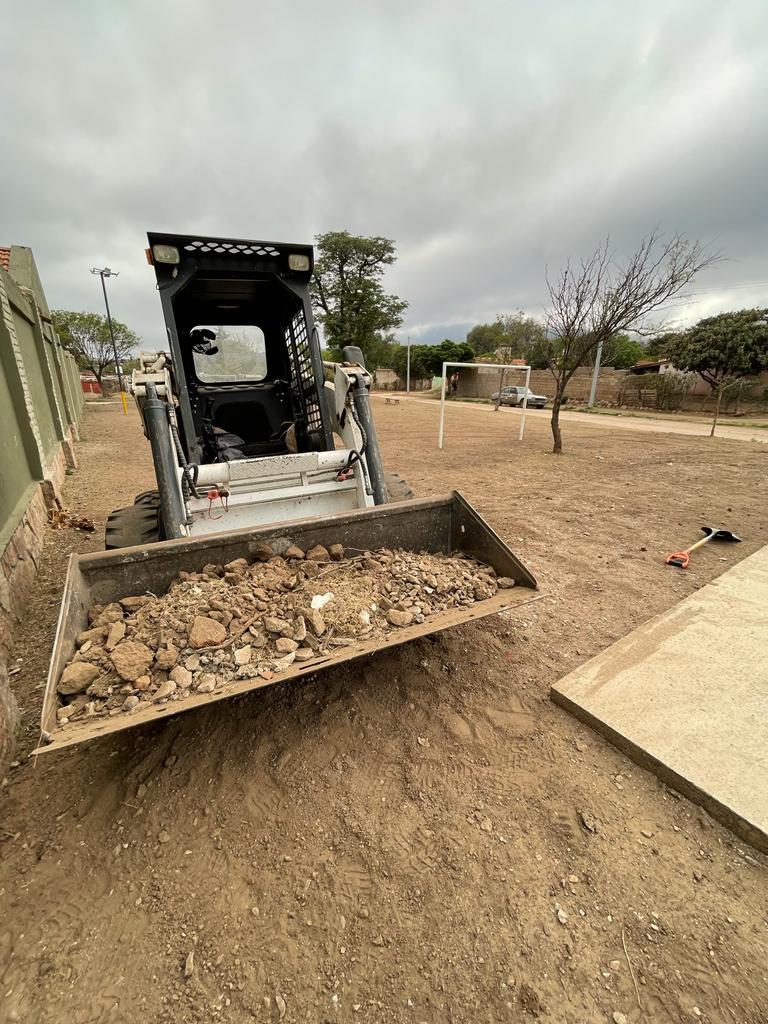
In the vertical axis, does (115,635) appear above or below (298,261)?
below

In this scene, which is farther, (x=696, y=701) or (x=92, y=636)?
(x=696, y=701)

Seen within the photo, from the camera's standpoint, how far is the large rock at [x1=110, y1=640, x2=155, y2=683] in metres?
1.86

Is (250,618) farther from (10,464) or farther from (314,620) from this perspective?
(10,464)

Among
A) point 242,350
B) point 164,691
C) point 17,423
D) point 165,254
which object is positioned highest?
point 165,254

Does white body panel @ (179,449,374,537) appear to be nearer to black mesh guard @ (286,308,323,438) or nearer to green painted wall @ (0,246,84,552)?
black mesh guard @ (286,308,323,438)

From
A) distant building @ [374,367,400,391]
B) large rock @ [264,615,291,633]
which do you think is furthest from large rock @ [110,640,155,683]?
distant building @ [374,367,400,391]

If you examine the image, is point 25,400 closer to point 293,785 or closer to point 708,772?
point 293,785

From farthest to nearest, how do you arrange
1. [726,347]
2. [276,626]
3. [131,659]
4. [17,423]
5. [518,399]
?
[518,399] → [726,347] → [17,423] → [276,626] → [131,659]

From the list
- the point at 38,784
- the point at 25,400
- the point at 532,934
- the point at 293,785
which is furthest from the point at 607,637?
the point at 25,400

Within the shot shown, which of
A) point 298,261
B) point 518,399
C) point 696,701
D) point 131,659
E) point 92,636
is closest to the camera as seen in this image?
point 131,659

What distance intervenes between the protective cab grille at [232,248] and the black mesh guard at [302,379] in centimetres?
55

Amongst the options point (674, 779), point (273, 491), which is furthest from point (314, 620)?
point (674, 779)

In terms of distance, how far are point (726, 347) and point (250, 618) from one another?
2805 centimetres

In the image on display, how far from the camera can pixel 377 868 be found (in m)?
1.67
